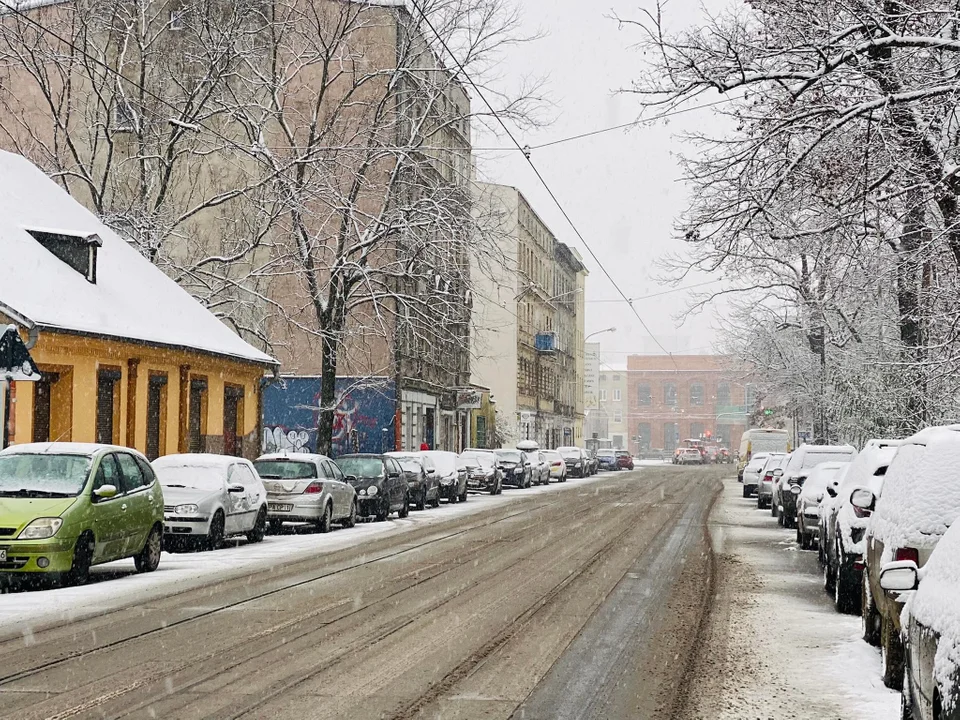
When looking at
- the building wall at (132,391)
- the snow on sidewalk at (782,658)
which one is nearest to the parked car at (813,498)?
the snow on sidewalk at (782,658)

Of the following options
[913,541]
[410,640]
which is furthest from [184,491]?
[913,541]

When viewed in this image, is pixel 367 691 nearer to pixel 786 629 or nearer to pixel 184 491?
pixel 786 629

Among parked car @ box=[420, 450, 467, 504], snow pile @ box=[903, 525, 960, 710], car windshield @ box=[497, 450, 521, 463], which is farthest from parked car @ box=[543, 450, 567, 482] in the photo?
snow pile @ box=[903, 525, 960, 710]

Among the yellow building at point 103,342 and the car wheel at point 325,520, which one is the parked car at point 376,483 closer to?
the car wheel at point 325,520

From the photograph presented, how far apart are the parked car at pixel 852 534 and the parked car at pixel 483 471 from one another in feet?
103

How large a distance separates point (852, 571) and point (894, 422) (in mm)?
23275

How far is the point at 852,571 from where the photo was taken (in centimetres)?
1299

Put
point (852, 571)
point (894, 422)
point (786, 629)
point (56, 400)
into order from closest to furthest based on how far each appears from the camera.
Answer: point (786, 629)
point (852, 571)
point (56, 400)
point (894, 422)

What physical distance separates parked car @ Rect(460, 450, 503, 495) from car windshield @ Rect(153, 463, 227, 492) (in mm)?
26140

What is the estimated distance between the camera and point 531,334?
84.3m

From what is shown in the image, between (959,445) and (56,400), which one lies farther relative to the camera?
(56,400)

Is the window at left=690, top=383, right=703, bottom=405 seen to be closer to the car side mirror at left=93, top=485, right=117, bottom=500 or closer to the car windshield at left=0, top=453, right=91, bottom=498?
the car windshield at left=0, top=453, right=91, bottom=498

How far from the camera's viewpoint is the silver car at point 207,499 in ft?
65.2

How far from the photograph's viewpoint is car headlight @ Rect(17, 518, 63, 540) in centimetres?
1448
